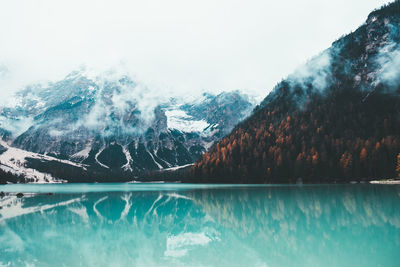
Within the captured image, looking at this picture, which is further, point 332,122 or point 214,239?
point 332,122

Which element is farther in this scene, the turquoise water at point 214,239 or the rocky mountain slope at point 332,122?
the rocky mountain slope at point 332,122

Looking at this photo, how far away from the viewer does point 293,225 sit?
2845cm

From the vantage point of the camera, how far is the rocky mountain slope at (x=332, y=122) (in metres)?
109

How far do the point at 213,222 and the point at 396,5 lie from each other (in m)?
183

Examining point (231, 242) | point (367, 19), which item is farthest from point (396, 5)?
point (231, 242)

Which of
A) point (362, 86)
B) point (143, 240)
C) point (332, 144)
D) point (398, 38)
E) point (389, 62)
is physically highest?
point (398, 38)

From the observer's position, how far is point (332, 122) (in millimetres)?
133125

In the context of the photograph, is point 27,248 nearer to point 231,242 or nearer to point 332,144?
point 231,242

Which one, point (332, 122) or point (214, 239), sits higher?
point (332, 122)

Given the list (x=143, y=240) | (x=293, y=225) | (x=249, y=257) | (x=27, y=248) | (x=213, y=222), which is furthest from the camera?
(x=213, y=222)

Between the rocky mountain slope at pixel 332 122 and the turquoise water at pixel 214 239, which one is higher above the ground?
the rocky mountain slope at pixel 332 122

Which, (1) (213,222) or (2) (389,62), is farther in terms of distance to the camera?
(2) (389,62)

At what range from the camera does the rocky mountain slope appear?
10900 cm

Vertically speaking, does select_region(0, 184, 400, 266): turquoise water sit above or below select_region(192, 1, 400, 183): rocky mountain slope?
below
